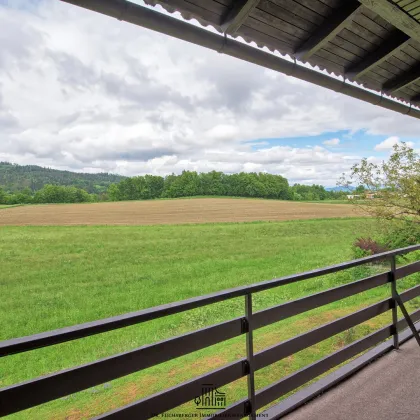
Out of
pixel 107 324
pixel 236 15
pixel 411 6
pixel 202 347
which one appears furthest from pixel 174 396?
pixel 411 6

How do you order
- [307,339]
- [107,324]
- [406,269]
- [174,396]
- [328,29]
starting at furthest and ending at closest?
[406,269], [307,339], [328,29], [174,396], [107,324]

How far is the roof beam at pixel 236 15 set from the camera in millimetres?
1331

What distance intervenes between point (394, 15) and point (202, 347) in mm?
1677

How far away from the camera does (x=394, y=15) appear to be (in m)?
1.50

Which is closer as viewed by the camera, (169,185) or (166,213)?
(166,213)

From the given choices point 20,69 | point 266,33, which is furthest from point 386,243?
point 20,69

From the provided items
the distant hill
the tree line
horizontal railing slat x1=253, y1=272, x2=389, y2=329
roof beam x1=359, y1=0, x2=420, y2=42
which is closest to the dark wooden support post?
horizontal railing slat x1=253, y1=272, x2=389, y2=329

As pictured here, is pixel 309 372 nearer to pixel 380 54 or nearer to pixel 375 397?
pixel 375 397

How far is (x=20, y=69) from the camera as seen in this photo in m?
41.0

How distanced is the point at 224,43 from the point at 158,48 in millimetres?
9833

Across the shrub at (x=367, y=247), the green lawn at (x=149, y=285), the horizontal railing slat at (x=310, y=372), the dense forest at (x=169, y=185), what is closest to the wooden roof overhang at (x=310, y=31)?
the horizontal railing slat at (x=310, y=372)

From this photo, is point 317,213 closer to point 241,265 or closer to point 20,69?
point 241,265

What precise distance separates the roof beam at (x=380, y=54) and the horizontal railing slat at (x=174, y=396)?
6.09 ft

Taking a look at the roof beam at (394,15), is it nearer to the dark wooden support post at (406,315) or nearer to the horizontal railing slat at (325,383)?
the dark wooden support post at (406,315)
